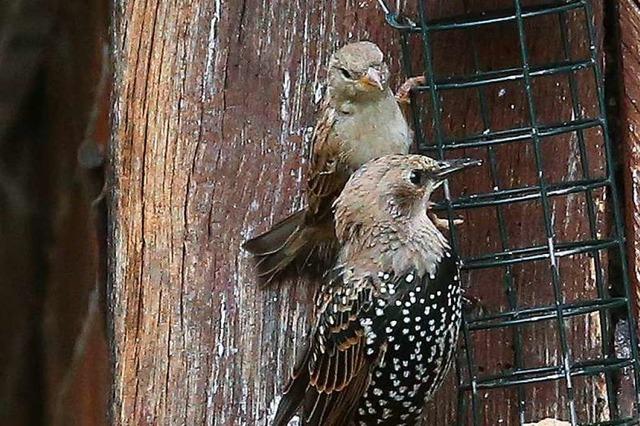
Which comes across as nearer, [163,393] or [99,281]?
[163,393]

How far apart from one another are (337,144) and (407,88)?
23 cm

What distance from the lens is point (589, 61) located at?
4.66m

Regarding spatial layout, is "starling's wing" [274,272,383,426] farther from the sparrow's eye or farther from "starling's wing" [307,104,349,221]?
the sparrow's eye

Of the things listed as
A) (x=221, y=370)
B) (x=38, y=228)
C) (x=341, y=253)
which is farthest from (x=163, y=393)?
(x=38, y=228)

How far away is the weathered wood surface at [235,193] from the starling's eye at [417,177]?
289 mm

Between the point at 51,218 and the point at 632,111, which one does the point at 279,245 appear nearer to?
the point at 632,111

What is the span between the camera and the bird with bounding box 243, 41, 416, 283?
4711 mm

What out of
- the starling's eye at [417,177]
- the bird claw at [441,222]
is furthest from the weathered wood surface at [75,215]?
the starling's eye at [417,177]

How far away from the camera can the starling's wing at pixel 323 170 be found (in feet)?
15.7

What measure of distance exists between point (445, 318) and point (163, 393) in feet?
2.41

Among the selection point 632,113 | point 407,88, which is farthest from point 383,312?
point 632,113

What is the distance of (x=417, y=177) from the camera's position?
453cm

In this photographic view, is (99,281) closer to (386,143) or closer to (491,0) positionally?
(386,143)

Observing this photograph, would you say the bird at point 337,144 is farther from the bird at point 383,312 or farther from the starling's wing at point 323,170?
the bird at point 383,312
